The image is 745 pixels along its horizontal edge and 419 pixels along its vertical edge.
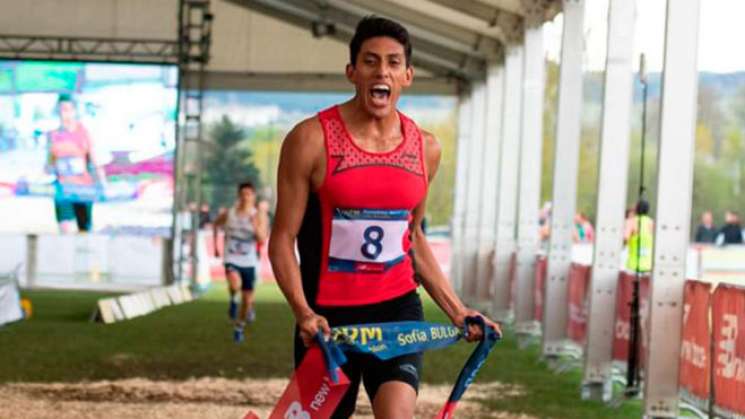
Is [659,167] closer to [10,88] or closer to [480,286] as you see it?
[480,286]

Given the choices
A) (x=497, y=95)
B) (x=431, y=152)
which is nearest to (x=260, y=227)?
(x=497, y=95)

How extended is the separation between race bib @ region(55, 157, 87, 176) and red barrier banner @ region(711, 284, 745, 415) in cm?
2246

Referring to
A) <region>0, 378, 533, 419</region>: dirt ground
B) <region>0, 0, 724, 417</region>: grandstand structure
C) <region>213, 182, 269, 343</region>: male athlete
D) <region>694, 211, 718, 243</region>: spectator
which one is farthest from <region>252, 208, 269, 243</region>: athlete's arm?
<region>694, 211, 718, 243</region>: spectator

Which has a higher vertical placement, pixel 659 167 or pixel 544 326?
pixel 659 167

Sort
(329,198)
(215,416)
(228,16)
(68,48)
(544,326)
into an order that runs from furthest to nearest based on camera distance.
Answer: (228,16) → (68,48) → (544,326) → (215,416) → (329,198)

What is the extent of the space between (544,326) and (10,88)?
16789mm

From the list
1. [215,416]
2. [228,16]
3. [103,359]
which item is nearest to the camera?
[215,416]

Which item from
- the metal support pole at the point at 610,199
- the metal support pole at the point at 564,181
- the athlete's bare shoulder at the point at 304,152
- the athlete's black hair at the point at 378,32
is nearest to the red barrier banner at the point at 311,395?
the athlete's bare shoulder at the point at 304,152

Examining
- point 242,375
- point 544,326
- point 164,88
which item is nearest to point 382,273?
point 242,375

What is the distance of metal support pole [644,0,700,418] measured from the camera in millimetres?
13258

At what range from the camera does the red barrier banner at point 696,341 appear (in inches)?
518

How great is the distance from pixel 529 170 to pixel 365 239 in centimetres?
1827

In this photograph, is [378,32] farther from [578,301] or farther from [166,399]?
[578,301]

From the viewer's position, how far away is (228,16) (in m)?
37.6
